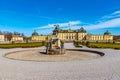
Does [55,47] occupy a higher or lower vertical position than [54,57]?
higher

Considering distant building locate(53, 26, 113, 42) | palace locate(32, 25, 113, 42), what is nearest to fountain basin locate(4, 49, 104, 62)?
palace locate(32, 25, 113, 42)

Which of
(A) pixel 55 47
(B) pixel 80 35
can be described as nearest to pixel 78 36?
(B) pixel 80 35

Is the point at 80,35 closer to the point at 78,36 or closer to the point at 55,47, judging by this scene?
the point at 78,36

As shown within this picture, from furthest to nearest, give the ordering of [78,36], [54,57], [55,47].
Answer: [78,36] < [55,47] < [54,57]

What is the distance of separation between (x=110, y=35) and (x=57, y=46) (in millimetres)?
84387

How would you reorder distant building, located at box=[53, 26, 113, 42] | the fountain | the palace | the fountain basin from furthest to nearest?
distant building, located at box=[53, 26, 113, 42]
the palace
the fountain
the fountain basin

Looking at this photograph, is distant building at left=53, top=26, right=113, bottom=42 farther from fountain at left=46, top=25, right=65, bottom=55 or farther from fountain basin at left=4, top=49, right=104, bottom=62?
fountain basin at left=4, top=49, right=104, bottom=62

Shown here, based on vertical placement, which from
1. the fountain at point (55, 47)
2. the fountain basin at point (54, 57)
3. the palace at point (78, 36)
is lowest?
the fountain basin at point (54, 57)

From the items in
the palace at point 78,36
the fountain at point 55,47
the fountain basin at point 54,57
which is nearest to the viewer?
the fountain basin at point 54,57

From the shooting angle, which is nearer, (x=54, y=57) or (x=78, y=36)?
(x=54, y=57)

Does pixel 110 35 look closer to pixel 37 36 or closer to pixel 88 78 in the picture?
pixel 37 36

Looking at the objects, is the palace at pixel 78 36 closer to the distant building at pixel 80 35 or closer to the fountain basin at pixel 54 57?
the distant building at pixel 80 35

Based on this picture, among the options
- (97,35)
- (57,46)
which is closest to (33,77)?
(57,46)

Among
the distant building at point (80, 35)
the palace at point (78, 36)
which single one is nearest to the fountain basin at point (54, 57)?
the palace at point (78, 36)
